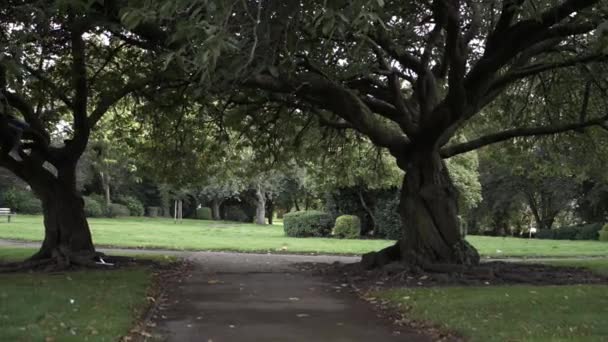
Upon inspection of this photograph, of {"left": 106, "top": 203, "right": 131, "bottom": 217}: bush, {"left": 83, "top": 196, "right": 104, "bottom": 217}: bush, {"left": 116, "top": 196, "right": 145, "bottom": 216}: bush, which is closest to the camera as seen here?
{"left": 83, "top": 196, "right": 104, "bottom": 217}: bush

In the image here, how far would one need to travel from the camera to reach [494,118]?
19.7 metres

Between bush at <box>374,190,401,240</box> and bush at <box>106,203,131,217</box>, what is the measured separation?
27984mm

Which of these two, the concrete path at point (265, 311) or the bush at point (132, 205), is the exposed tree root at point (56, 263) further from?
the bush at point (132, 205)

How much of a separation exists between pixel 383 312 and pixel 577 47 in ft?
29.1

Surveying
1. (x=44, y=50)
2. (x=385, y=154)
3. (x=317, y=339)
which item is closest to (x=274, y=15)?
(x=317, y=339)

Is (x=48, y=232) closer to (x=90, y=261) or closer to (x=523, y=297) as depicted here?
(x=90, y=261)

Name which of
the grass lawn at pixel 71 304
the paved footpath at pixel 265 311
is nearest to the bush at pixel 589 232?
the paved footpath at pixel 265 311

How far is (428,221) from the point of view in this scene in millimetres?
14562

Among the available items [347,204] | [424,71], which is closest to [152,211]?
[347,204]

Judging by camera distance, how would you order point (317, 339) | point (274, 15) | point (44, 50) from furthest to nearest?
point (44, 50), point (274, 15), point (317, 339)

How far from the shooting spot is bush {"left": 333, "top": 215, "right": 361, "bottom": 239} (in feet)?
95.6

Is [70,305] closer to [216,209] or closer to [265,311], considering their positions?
[265,311]

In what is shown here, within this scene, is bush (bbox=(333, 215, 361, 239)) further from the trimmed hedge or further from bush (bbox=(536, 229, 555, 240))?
bush (bbox=(536, 229, 555, 240))

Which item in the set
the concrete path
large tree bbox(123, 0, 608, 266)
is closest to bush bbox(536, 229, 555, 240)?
large tree bbox(123, 0, 608, 266)
